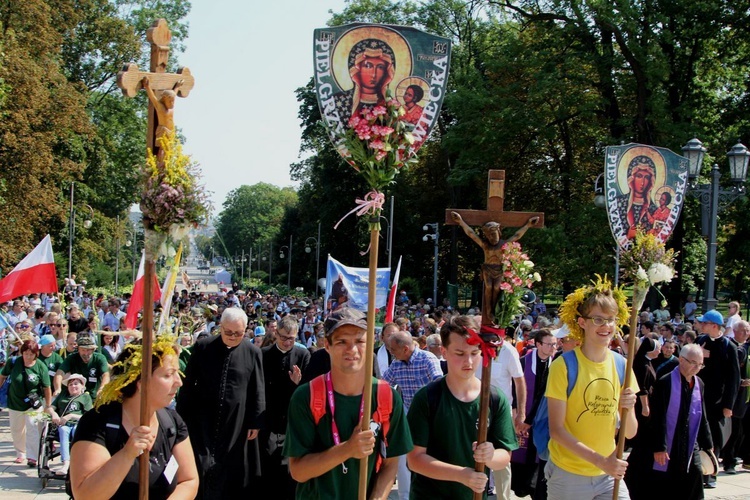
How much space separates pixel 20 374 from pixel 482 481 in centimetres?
809

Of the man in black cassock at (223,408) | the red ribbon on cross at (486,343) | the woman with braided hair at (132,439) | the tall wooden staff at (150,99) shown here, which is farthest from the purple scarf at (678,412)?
the tall wooden staff at (150,99)

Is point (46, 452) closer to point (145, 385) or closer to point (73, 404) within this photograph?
point (73, 404)

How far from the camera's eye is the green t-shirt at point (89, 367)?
10617 mm

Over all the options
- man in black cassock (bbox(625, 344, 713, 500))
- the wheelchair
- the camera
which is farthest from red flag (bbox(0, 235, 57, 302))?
man in black cassock (bbox(625, 344, 713, 500))

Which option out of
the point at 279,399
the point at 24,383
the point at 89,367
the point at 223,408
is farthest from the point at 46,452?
the point at 223,408

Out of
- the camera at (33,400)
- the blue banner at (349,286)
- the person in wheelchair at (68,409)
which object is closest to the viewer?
the person in wheelchair at (68,409)

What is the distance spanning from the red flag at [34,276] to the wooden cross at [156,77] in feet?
33.7

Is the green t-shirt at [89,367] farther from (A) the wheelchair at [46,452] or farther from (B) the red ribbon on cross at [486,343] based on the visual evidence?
(B) the red ribbon on cross at [486,343]

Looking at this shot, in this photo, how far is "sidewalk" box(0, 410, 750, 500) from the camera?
941 cm

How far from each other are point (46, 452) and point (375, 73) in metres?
6.83

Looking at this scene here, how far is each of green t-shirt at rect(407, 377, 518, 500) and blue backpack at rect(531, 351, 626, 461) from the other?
98 cm

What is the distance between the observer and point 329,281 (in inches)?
610

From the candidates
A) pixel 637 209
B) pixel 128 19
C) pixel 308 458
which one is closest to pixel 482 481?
pixel 308 458

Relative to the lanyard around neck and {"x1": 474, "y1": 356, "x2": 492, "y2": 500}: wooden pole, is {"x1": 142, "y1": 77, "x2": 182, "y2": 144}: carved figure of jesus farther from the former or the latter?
{"x1": 474, "y1": 356, "x2": 492, "y2": 500}: wooden pole
